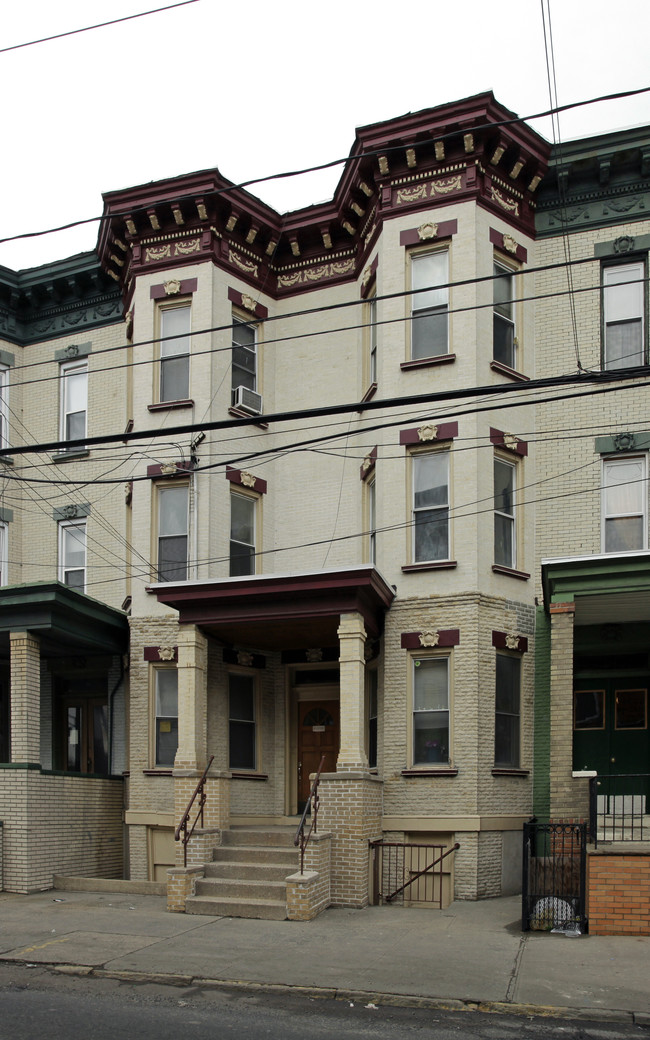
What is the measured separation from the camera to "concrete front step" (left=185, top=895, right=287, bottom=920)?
13672 millimetres

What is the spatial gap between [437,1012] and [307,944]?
113 inches

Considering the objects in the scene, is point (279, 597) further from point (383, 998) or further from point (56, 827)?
point (383, 998)

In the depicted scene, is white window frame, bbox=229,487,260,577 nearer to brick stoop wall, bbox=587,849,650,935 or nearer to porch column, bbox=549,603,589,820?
porch column, bbox=549,603,589,820

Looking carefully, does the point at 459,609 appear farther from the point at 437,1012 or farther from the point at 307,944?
the point at 437,1012

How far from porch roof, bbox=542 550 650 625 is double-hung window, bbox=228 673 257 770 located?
5.77 metres

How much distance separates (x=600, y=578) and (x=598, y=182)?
7543mm

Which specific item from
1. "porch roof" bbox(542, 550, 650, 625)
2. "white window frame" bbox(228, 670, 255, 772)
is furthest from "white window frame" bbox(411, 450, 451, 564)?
"white window frame" bbox(228, 670, 255, 772)

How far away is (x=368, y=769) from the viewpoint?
51.9 ft

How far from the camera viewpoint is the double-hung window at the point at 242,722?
18.4 metres

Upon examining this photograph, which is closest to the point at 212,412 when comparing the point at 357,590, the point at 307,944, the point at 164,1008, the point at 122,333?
the point at 122,333

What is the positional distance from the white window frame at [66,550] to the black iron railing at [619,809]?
10.6m

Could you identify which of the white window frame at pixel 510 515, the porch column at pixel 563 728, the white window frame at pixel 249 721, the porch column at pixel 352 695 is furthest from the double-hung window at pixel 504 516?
the white window frame at pixel 249 721

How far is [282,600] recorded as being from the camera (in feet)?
53.4

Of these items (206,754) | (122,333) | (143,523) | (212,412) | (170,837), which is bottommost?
(170,837)
